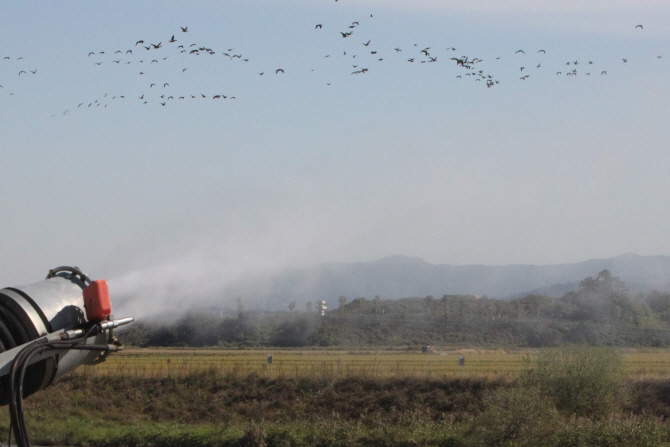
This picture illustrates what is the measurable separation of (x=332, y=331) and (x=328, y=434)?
60661 millimetres

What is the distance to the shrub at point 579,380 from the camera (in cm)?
3144

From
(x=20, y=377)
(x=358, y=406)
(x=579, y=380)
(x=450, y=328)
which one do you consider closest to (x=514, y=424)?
(x=579, y=380)

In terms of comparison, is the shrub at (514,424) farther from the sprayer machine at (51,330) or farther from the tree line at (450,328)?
the tree line at (450,328)

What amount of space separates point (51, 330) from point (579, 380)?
29.3 m

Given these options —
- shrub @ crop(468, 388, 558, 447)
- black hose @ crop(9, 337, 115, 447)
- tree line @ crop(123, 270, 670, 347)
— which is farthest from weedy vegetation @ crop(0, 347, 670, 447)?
tree line @ crop(123, 270, 670, 347)

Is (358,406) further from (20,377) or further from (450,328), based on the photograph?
(450,328)

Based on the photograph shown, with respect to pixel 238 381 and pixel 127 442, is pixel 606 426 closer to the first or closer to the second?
pixel 127 442

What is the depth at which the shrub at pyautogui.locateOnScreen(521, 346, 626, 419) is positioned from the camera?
3144 cm

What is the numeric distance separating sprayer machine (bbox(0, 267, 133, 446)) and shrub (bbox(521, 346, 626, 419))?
2673 cm

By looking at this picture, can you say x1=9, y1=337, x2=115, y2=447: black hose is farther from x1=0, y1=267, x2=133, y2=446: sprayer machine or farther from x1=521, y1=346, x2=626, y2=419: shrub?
x1=521, y1=346, x2=626, y2=419: shrub

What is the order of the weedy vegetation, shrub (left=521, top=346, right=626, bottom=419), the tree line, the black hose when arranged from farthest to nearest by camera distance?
the tree line < shrub (left=521, top=346, right=626, bottom=419) < the weedy vegetation < the black hose

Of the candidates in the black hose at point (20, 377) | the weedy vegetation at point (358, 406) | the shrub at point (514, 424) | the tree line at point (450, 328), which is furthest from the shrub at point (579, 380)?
the tree line at point (450, 328)

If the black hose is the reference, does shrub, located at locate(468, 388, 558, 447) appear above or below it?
below

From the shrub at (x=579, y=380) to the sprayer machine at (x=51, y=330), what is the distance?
87.7 feet
